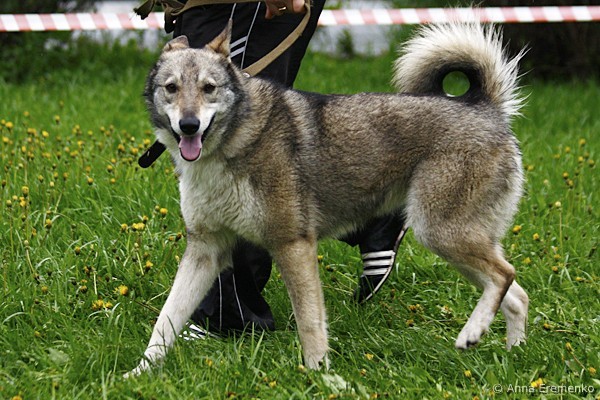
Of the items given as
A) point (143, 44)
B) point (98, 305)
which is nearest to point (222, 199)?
point (98, 305)

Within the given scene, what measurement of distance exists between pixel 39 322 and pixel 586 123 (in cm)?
526

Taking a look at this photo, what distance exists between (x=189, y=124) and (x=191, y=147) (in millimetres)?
102

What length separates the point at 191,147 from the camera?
350 cm

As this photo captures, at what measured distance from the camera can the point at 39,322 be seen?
12.8 ft

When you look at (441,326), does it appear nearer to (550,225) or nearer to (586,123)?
(550,225)

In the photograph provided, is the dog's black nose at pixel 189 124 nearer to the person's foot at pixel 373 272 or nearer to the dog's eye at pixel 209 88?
the dog's eye at pixel 209 88

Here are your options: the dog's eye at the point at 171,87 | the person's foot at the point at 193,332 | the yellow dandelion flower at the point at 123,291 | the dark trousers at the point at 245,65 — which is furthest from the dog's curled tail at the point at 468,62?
the yellow dandelion flower at the point at 123,291

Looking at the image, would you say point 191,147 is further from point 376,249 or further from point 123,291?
point 376,249

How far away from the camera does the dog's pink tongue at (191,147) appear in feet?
11.4

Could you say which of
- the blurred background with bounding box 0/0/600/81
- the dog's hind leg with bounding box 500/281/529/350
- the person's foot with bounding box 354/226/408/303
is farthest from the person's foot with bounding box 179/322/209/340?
the blurred background with bounding box 0/0/600/81

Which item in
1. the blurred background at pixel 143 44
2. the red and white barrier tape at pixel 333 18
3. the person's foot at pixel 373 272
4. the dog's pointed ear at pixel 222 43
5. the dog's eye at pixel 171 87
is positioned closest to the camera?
the dog's eye at pixel 171 87

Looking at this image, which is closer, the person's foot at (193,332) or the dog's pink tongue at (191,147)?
the dog's pink tongue at (191,147)

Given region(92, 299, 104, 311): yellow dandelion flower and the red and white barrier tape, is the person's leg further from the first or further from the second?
the red and white barrier tape

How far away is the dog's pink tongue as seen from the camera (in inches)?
137
